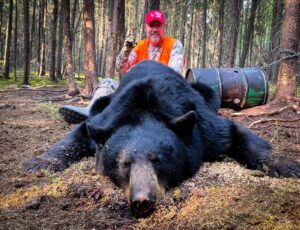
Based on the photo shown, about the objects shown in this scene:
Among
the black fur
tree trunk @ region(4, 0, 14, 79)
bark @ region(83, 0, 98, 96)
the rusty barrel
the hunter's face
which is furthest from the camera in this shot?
tree trunk @ region(4, 0, 14, 79)

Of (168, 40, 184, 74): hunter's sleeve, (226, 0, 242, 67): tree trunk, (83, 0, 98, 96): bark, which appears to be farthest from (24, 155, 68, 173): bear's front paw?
(226, 0, 242, 67): tree trunk

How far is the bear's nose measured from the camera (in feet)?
8.42

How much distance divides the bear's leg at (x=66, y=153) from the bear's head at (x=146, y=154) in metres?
0.83

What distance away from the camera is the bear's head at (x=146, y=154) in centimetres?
285

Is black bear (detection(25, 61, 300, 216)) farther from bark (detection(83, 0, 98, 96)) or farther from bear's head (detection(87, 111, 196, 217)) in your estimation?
bark (detection(83, 0, 98, 96))

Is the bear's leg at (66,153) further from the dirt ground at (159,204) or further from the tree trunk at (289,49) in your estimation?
the tree trunk at (289,49)

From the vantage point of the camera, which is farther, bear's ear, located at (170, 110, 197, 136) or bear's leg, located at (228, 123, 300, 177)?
bear's leg, located at (228, 123, 300, 177)

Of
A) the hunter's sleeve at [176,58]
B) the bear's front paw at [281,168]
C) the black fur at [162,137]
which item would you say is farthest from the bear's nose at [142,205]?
the hunter's sleeve at [176,58]

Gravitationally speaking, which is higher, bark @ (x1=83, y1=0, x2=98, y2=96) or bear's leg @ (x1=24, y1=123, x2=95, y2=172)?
bark @ (x1=83, y1=0, x2=98, y2=96)

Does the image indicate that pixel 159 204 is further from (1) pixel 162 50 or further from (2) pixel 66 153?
(1) pixel 162 50

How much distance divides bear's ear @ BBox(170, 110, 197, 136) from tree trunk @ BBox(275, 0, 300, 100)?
4.35 m

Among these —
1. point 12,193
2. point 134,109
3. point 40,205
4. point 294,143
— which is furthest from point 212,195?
point 294,143

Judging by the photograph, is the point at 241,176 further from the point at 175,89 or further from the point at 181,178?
the point at 175,89

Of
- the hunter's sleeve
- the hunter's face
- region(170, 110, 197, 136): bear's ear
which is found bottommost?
region(170, 110, 197, 136): bear's ear
